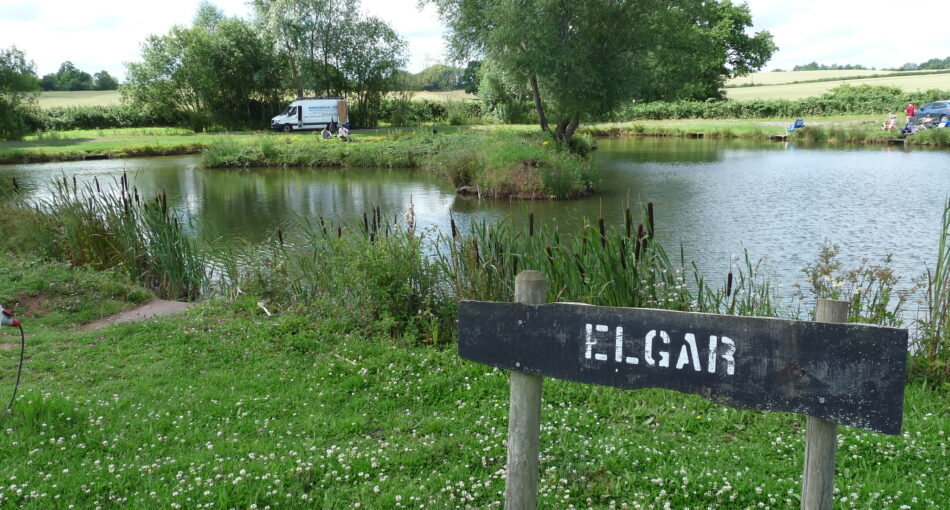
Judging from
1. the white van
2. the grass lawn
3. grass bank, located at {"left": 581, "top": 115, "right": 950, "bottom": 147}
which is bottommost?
the grass lawn

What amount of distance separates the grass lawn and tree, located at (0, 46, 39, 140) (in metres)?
35.1

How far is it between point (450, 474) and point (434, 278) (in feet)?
10.1

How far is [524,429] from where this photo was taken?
2529 mm

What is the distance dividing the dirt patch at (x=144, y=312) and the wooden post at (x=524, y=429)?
200 inches

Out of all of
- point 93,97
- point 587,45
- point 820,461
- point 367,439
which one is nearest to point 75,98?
point 93,97

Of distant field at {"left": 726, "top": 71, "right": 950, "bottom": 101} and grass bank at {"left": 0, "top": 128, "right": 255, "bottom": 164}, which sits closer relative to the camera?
grass bank at {"left": 0, "top": 128, "right": 255, "bottom": 164}

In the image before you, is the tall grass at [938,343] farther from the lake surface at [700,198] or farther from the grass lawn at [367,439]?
the lake surface at [700,198]

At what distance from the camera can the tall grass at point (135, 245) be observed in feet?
26.0

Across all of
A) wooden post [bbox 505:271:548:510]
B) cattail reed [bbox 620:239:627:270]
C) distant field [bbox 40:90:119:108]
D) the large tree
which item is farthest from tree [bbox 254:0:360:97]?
wooden post [bbox 505:271:548:510]

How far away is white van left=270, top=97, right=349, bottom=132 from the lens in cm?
3866

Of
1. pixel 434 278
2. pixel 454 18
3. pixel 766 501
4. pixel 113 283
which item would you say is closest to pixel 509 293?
pixel 434 278

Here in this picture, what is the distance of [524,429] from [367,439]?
5.61ft

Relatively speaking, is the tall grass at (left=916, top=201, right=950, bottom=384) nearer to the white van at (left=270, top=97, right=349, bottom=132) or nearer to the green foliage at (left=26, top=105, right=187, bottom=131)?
the white van at (left=270, top=97, right=349, bottom=132)

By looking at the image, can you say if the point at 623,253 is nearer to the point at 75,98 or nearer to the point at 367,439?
the point at 367,439
